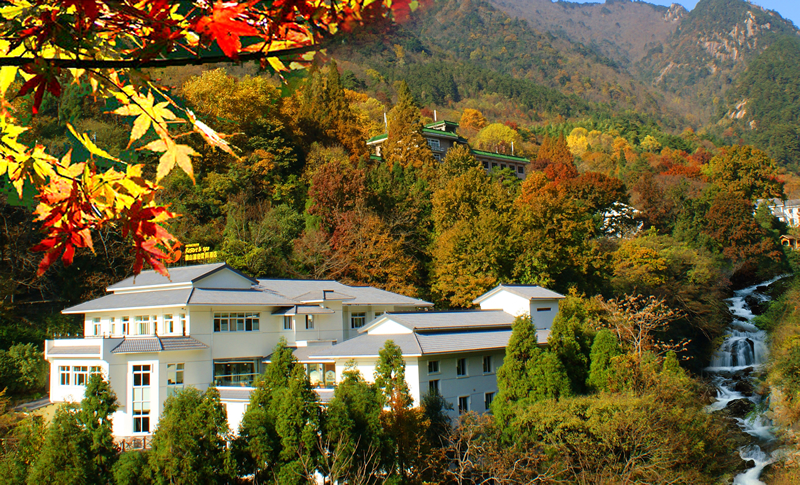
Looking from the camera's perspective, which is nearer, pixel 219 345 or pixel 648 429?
pixel 648 429

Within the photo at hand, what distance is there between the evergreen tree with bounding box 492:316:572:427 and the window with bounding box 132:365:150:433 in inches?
435

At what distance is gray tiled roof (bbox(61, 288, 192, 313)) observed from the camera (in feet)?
65.7

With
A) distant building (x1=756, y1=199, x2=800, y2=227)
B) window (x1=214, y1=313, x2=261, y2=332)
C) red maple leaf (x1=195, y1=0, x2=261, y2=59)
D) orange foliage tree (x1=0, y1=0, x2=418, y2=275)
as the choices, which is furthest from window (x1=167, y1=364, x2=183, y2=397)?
distant building (x1=756, y1=199, x2=800, y2=227)

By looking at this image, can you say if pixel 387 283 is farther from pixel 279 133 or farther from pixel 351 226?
pixel 279 133

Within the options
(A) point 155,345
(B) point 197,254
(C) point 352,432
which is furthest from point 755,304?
(A) point 155,345

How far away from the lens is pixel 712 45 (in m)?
173

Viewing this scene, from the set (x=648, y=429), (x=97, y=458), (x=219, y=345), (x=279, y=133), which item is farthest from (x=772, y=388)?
(x=279, y=133)

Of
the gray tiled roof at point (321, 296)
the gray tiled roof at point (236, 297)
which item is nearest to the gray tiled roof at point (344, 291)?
the gray tiled roof at point (321, 296)

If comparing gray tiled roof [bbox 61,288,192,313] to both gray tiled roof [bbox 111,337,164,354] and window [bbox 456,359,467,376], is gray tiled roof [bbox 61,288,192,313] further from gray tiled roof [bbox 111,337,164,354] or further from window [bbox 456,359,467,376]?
window [bbox 456,359,467,376]

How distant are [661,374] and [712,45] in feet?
622

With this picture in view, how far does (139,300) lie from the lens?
21031 mm

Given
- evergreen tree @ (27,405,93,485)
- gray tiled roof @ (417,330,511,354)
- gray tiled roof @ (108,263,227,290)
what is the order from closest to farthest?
1. evergreen tree @ (27,405,93,485)
2. gray tiled roof @ (417,330,511,354)
3. gray tiled roof @ (108,263,227,290)

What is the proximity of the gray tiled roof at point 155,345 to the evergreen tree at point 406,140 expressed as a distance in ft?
67.1

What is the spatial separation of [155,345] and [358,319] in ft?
29.2
